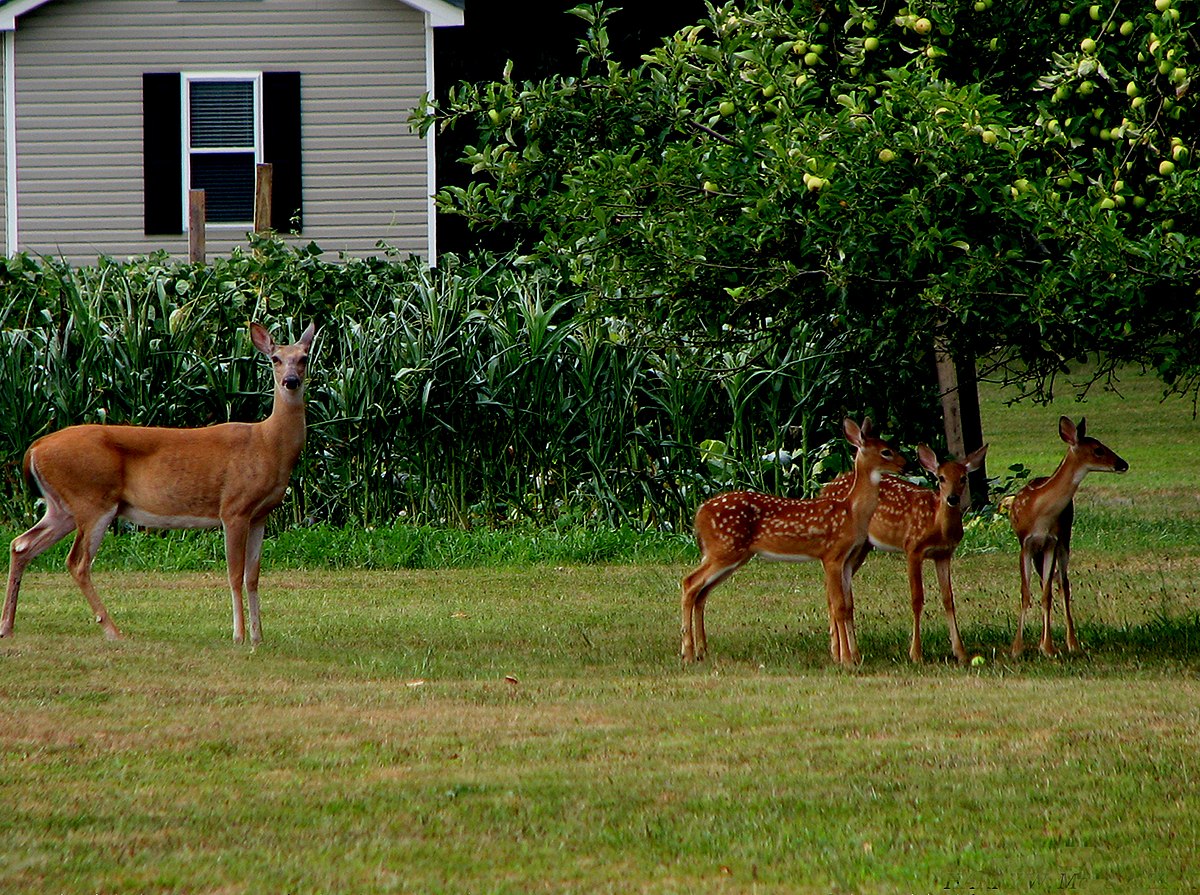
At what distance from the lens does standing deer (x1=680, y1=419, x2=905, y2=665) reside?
364 inches

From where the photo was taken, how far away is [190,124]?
2178 centimetres

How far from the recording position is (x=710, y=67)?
9.34 metres

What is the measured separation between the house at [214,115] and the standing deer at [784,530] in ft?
42.8

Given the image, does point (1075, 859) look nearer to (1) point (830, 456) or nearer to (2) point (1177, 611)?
(2) point (1177, 611)

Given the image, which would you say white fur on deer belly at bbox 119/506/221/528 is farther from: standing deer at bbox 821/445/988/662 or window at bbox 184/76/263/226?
window at bbox 184/76/263/226

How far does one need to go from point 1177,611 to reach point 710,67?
4.43 meters

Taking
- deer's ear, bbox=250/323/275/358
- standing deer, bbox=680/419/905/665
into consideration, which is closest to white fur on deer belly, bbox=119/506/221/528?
deer's ear, bbox=250/323/275/358

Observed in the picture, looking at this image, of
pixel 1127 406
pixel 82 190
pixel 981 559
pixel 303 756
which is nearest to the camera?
pixel 303 756

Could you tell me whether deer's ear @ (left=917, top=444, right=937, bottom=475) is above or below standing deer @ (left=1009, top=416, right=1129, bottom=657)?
above

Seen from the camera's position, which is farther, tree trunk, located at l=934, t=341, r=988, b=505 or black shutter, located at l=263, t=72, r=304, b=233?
black shutter, located at l=263, t=72, r=304, b=233

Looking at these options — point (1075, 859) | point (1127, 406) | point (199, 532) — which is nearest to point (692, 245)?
point (1075, 859)

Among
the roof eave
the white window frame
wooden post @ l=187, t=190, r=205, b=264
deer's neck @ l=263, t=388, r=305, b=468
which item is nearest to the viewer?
deer's neck @ l=263, t=388, r=305, b=468

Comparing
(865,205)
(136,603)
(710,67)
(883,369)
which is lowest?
(136,603)

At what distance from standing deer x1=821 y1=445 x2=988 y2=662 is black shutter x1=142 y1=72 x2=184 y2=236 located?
13.8 metres
